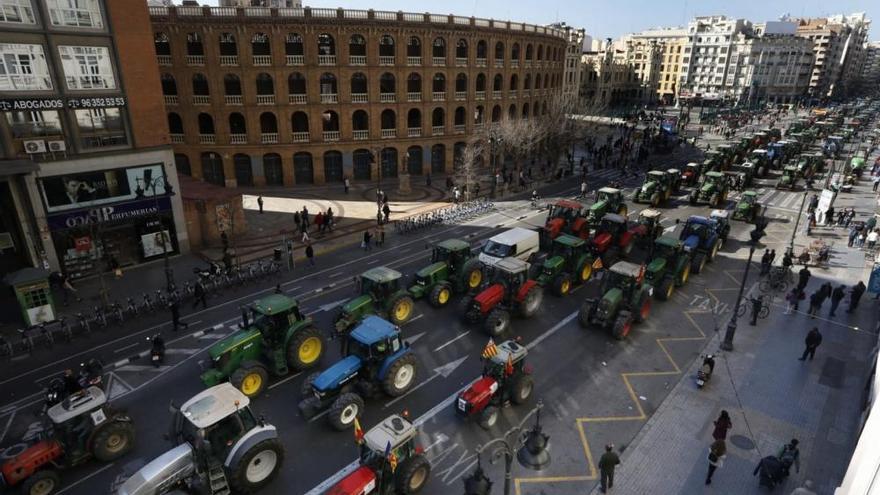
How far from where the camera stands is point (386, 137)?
46.0 metres

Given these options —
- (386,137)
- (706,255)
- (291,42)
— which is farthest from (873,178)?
(291,42)

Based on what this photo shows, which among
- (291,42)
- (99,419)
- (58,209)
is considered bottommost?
(99,419)

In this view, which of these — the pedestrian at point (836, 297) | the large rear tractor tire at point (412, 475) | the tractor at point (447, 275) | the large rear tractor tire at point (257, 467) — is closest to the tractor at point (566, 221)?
the tractor at point (447, 275)

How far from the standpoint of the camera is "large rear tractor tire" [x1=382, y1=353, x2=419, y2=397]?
48.7 ft

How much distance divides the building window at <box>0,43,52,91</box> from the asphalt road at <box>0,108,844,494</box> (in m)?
12.1

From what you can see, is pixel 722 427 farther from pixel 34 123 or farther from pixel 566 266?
pixel 34 123

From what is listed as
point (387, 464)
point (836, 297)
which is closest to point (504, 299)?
point (387, 464)

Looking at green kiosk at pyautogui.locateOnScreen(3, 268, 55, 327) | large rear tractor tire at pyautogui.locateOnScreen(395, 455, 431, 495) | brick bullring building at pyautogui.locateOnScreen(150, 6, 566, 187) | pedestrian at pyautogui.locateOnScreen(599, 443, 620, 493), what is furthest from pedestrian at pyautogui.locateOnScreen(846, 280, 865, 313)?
green kiosk at pyautogui.locateOnScreen(3, 268, 55, 327)

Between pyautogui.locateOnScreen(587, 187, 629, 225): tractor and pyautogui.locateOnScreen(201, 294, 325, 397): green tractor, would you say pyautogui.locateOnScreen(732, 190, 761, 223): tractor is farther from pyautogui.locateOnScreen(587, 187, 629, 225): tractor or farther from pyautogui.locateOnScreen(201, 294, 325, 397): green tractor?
pyautogui.locateOnScreen(201, 294, 325, 397): green tractor

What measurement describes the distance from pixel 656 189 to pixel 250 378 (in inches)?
1327

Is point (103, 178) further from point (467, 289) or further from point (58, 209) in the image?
point (467, 289)

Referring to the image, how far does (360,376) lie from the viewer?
14977mm

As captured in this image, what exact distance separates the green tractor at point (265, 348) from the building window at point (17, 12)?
18036 millimetres

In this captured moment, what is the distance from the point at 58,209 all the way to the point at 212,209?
23.8ft
